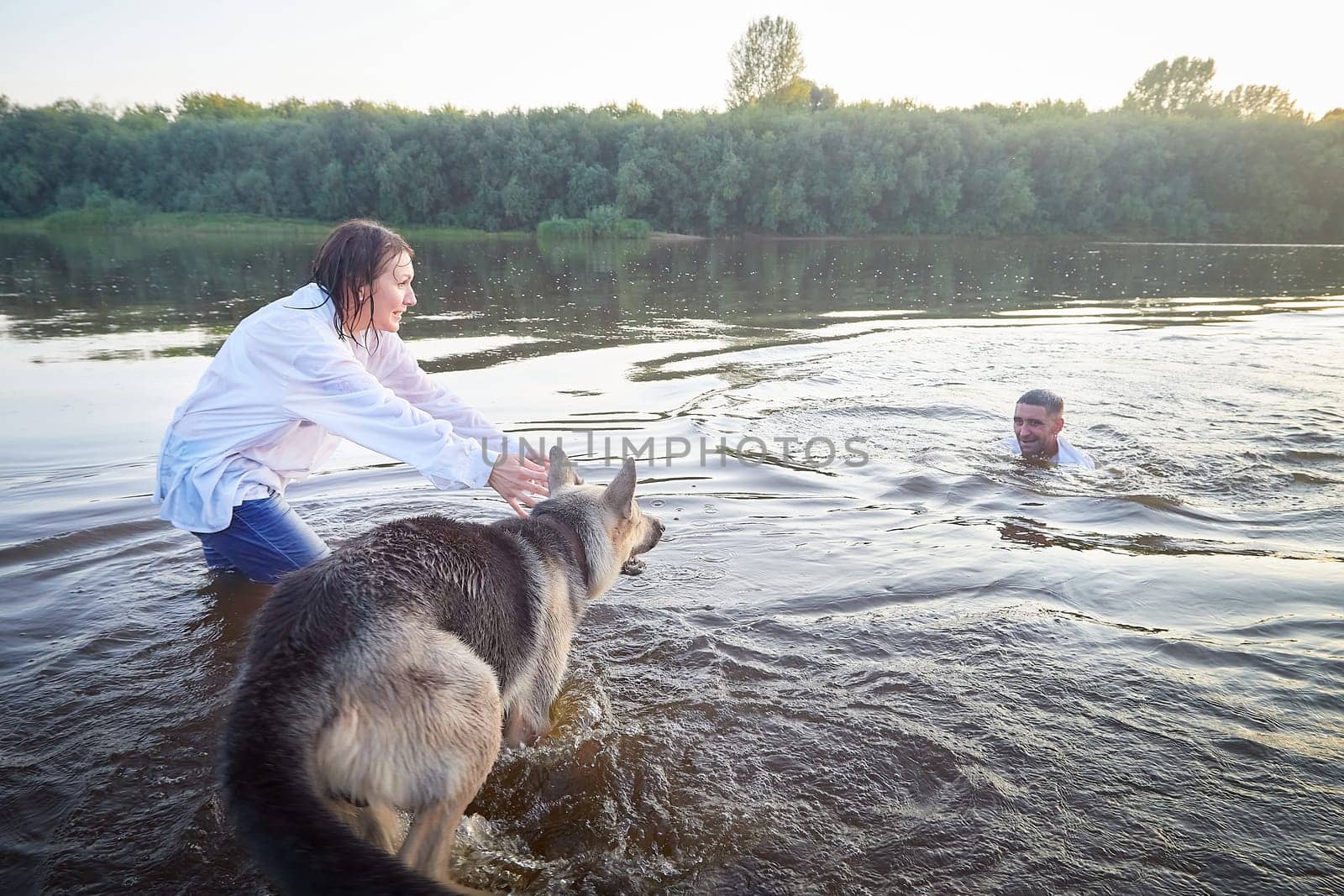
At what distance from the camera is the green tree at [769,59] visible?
125m

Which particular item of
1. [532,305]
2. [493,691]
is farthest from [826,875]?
[532,305]

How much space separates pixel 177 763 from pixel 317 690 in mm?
2229

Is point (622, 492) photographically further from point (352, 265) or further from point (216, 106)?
point (216, 106)

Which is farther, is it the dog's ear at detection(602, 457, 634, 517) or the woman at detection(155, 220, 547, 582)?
the dog's ear at detection(602, 457, 634, 517)

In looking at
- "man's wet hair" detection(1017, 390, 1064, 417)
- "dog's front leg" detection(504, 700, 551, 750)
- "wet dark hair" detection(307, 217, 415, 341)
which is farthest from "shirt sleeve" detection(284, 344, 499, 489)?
"man's wet hair" detection(1017, 390, 1064, 417)

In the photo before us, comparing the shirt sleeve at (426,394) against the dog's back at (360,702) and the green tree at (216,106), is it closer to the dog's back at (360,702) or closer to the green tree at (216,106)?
the dog's back at (360,702)

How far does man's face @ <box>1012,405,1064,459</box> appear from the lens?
989 cm

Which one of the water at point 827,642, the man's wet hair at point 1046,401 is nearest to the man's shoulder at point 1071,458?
the water at point 827,642

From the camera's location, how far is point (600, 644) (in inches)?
232

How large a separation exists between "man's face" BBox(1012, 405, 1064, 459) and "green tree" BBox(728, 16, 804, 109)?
12784 cm

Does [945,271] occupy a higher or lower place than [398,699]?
higher

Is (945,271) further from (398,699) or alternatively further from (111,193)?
(111,193)

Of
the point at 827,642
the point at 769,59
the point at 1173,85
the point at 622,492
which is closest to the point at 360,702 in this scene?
the point at 622,492

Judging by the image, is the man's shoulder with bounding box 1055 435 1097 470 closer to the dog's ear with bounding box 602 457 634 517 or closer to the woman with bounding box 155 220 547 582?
the dog's ear with bounding box 602 457 634 517
